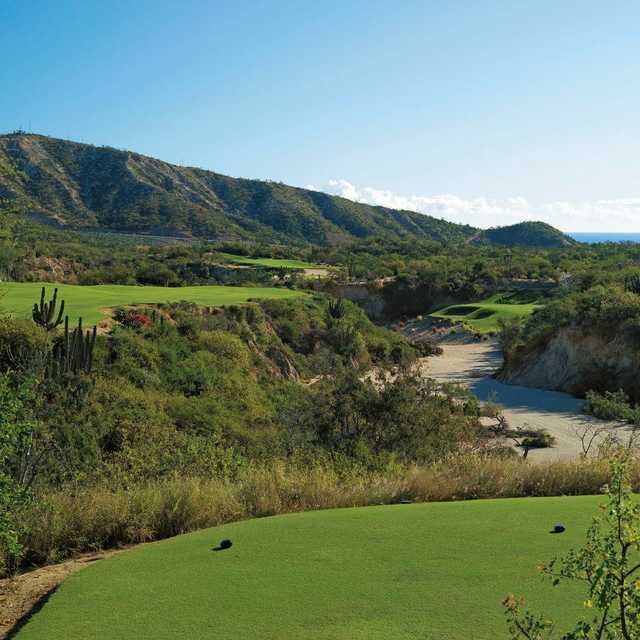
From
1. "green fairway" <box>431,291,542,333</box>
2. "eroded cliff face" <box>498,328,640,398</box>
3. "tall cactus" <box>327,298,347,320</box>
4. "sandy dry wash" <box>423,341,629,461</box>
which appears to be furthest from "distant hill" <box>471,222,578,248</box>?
"eroded cliff face" <box>498,328,640,398</box>

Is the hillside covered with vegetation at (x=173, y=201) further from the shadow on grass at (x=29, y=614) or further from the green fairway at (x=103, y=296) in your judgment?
the shadow on grass at (x=29, y=614)

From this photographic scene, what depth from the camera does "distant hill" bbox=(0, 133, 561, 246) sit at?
314ft

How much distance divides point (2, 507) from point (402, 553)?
3575mm

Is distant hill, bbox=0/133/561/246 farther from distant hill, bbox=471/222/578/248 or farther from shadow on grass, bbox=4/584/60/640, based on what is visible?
shadow on grass, bbox=4/584/60/640

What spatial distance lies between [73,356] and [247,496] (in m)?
14.3

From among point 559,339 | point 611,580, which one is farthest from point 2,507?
point 559,339

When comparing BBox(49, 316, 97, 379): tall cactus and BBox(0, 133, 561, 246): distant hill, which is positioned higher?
BBox(0, 133, 561, 246): distant hill

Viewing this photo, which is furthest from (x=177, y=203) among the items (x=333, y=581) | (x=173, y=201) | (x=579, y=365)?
(x=333, y=581)

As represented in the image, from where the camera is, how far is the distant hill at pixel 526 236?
136 meters

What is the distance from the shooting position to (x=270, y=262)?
6800 centimetres

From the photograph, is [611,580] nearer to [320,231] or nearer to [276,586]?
[276,586]

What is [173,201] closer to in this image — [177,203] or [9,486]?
[177,203]

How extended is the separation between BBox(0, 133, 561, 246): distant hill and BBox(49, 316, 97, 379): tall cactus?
6805 centimetres

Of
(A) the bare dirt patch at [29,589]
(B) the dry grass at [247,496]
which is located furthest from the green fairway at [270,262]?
(A) the bare dirt patch at [29,589]
